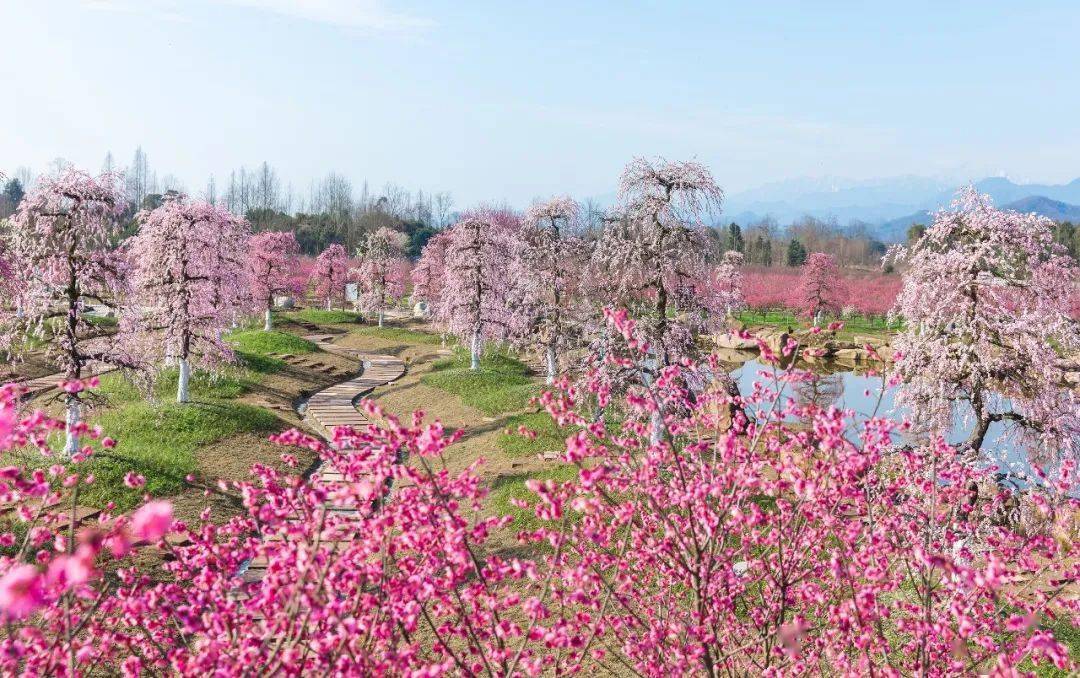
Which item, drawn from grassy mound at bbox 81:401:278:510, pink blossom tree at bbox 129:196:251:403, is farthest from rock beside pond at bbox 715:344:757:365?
grassy mound at bbox 81:401:278:510

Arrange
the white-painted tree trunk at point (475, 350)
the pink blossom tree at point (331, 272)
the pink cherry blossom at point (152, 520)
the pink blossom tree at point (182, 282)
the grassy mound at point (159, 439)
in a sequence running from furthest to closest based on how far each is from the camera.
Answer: the pink blossom tree at point (331, 272), the white-painted tree trunk at point (475, 350), the pink blossom tree at point (182, 282), the grassy mound at point (159, 439), the pink cherry blossom at point (152, 520)

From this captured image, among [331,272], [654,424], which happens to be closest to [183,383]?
[654,424]

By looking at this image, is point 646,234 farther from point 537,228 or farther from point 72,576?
point 72,576

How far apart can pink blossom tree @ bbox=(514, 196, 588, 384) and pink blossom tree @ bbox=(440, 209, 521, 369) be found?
105 centimetres

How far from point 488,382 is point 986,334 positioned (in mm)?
16749

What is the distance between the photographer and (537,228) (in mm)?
28359

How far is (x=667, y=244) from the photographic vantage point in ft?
54.3

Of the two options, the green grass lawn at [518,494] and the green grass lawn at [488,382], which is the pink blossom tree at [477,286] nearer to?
the green grass lawn at [488,382]

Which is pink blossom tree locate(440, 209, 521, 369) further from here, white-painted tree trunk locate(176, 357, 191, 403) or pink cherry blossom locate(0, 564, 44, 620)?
pink cherry blossom locate(0, 564, 44, 620)

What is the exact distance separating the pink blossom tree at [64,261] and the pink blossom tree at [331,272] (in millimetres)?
36666

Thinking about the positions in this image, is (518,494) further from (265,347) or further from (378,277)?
(378,277)

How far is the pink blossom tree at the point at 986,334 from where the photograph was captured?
12195 mm

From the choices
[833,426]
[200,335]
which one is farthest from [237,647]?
[200,335]

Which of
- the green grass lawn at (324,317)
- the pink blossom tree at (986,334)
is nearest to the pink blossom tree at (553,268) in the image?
the pink blossom tree at (986,334)
